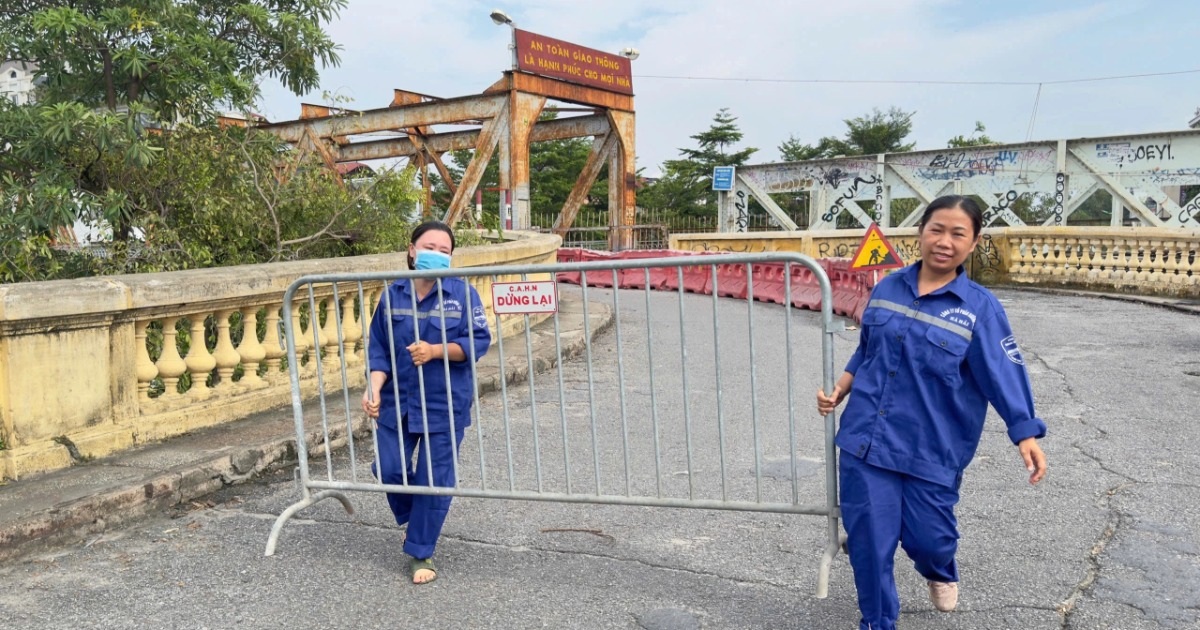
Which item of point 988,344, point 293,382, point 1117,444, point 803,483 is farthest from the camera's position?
point 1117,444

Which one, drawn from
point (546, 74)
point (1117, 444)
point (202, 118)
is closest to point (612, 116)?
point (546, 74)

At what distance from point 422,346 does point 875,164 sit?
22.6 metres

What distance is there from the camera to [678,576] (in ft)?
11.3

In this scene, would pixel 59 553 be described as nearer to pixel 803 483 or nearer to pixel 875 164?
pixel 803 483

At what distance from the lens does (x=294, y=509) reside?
12.7ft

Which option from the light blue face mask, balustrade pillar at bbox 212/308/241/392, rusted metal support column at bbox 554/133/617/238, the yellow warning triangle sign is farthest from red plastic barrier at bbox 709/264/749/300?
the light blue face mask

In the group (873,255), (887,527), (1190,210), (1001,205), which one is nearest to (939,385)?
(887,527)

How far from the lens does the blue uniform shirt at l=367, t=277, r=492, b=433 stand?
141 inches

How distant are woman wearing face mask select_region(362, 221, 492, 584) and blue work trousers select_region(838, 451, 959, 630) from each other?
63.8 inches

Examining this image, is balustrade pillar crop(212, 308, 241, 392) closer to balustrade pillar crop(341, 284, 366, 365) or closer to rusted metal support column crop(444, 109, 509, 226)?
balustrade pillar crop(341, 284, 366, 365)

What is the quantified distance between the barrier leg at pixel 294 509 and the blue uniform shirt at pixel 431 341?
0.62 meters

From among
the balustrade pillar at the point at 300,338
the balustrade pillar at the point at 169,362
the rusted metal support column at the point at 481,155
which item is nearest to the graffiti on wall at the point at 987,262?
the rusted metal support column at the point at 481,155

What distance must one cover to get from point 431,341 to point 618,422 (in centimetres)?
265

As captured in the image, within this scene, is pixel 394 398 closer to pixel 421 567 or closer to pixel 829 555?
pixel 421 567
